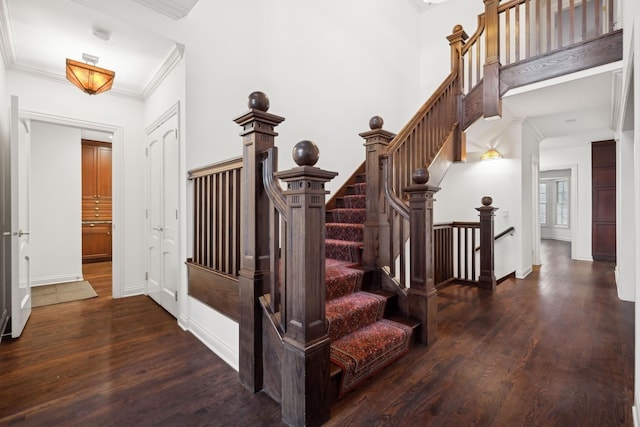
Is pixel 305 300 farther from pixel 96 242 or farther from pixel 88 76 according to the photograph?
pixel 96 242

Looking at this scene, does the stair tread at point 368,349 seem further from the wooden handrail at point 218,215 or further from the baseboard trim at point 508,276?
the baseboard trim at point 508,276

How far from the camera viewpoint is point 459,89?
4.14 meters

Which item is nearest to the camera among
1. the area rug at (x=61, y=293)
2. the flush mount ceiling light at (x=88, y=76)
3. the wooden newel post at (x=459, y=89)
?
the flush mount ceiling light at (x=88, y=76)

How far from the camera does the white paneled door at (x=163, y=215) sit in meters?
2.97

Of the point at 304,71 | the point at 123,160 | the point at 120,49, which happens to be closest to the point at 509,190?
the point at 304,71

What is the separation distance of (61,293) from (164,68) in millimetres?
3136

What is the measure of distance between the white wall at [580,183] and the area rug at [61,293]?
8.33m

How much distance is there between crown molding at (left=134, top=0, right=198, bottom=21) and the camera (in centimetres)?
248

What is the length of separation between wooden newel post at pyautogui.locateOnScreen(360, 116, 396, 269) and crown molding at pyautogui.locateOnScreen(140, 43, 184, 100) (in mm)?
1814

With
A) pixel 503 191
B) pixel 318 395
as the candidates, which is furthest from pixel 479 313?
pixel 503 191

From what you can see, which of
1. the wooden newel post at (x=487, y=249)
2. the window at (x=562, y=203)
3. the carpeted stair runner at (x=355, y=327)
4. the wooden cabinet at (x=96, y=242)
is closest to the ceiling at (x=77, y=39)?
the carpeted stair runner at (x=355, y=327)

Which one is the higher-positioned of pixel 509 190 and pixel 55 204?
pixel 509 190

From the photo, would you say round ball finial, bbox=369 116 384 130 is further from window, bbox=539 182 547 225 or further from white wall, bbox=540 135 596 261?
window, bbox=539 182 547 225

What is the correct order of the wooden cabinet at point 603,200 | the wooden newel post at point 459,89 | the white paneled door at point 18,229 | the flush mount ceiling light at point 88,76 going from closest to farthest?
1. the white paneled door at point 18,229
2. the flush mount ceiling light at point 88,76
3. the wooden newel post at point 459,89
4. the wooden cabinet at point 603,200
